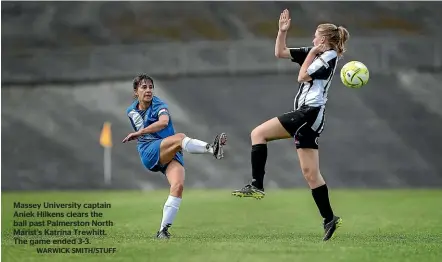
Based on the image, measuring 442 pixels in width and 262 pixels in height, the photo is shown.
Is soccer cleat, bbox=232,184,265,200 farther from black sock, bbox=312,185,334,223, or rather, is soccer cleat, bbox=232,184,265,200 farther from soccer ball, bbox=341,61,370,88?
soccer ball, bbox=341,61,370,88

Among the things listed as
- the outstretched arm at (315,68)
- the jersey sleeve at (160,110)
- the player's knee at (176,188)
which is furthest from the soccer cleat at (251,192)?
the jersey sleeve at (160,110)

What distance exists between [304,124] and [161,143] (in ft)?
4.99

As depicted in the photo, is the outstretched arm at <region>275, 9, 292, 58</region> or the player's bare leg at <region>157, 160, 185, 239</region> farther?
the player's bare leg at <region>157, 160, 185, 239</region>

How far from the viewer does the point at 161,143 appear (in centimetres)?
880

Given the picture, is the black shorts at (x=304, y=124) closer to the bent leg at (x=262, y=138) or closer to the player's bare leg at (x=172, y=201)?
the bent leg at (x=262, y=138)

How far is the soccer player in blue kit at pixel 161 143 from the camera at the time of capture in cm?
866

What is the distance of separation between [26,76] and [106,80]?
2.30 metres

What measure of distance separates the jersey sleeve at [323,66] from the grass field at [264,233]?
Result: 1.60m

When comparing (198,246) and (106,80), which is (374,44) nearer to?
(106,80)

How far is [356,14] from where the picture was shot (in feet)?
76.6

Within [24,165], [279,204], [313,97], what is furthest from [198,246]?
[24,165]

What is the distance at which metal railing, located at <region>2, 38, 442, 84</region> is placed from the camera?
2303 centimetres

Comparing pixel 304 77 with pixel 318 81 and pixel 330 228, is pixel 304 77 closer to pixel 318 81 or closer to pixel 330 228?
pixel 318 81

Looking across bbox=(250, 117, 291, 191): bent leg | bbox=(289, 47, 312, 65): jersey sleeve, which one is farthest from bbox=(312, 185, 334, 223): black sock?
bbox=(289, 47, 312, 65): jersey sleeve
